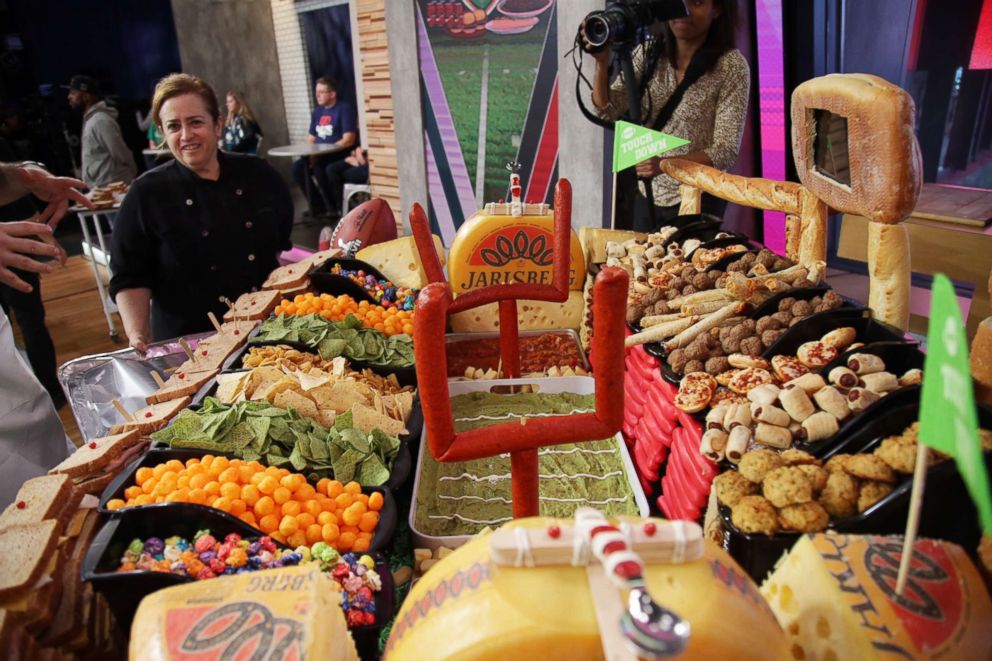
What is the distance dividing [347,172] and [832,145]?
7.60 m

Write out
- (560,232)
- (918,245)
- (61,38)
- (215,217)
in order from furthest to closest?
(61,38) < (918,245) < (215,217) < (560,232)

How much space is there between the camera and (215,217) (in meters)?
2.89

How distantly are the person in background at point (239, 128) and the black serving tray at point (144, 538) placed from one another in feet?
28.4

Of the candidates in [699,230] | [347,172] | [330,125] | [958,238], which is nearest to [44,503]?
[699,230]

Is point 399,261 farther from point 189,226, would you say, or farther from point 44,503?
point 44,503

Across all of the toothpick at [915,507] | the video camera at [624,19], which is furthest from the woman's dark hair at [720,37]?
the toothpick at [915,507]

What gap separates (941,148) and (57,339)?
6863mm

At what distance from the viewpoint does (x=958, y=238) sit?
3139 millimetres

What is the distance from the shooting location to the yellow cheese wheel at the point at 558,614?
0.63 meters

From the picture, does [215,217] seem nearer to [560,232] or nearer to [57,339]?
[560,232]

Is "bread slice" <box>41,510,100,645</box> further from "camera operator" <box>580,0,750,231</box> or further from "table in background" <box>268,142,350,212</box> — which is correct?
"table in background" <box>268,142,350,212</box>

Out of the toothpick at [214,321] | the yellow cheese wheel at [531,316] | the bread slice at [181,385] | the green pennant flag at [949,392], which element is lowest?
the yellow cheese wheel at [531,316]

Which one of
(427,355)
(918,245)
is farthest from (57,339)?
(918,245)

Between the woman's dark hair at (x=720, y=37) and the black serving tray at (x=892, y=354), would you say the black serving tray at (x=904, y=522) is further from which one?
the woman's dark hair at (x=720, y=37)
